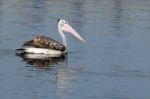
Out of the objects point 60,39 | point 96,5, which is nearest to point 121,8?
point 96,5

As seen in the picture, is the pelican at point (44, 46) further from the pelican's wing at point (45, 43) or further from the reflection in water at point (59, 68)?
the reflection in water at point (59, 68)


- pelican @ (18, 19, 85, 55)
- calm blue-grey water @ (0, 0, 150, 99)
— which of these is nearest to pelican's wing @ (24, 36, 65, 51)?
pelican @ (18, 19, 85, 55)

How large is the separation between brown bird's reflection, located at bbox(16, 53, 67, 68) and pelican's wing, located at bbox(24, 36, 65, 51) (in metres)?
0.33

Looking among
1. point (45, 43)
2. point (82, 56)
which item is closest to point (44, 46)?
point (45, 43)

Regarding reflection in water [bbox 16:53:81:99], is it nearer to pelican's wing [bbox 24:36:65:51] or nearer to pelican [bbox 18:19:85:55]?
pelican [bbox 18:19:85:55]

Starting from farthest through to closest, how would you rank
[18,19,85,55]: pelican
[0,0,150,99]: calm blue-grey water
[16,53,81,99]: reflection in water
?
[18,19,85,55]: pelican, [16,53,81,99]: reflection in water, [0,0,150,99]: calm blue-grey water

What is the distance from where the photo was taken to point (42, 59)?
2616 cm

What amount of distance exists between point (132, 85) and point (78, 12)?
15813mm

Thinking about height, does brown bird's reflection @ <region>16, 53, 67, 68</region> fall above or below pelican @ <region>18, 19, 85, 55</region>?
below

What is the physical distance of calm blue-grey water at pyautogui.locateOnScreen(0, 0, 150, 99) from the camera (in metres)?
21.2

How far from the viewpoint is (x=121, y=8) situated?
133ft

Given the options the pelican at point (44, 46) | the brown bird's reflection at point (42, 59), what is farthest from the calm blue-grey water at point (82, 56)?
the pelican at point (44, 46)

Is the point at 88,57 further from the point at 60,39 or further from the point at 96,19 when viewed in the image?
the point at 96,19

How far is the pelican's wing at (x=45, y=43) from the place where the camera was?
26875 millimetres
